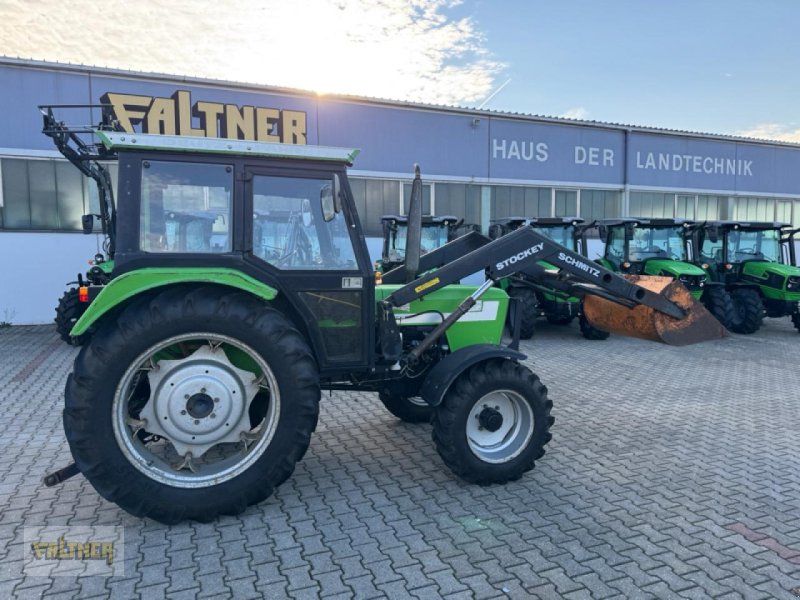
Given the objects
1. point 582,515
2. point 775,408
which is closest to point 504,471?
point 582,515

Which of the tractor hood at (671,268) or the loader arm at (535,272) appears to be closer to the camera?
the loader arm at (535,272)

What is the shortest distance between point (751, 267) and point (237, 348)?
37.4 ft

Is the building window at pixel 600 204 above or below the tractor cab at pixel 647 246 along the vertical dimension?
above

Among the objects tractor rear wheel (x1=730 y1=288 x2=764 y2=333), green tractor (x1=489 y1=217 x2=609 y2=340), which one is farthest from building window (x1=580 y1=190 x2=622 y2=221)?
tractor rear wheel (x1=730 y1=288 x2=764 y2=333)

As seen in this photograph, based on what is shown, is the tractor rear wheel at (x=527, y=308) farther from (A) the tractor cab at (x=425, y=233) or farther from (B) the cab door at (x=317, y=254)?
(B) the cab door at (x=317, y=254)

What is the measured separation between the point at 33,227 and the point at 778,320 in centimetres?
1669

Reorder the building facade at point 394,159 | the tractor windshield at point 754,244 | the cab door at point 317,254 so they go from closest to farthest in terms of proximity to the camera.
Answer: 1. the cab door at point 317,254
2. the building facade at point 394,159
3. the tractor windshield at point 754,244

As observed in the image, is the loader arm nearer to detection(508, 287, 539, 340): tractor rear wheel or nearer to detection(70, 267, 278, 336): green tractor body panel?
detection(70, 267, 278, 336): green tractor body panel

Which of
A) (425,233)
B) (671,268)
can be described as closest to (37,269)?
(425,233)

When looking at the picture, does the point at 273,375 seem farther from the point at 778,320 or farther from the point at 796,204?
the point at 796,204

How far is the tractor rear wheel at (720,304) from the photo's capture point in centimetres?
1098

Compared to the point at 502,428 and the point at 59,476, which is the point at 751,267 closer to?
the point at 502,428

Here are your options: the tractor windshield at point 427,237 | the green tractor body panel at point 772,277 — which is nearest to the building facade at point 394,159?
the tractor windshield at point 427,237

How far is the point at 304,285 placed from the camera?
3734 millimetres
